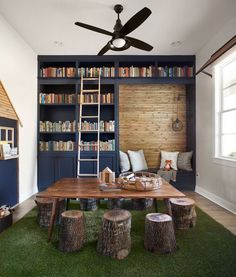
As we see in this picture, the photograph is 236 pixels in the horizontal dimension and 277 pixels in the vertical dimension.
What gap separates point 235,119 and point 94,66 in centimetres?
315

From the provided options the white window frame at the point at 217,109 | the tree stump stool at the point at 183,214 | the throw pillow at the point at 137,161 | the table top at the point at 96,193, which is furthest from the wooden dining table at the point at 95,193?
the throw pillow at the point at 137,161

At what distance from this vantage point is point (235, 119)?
339 cm

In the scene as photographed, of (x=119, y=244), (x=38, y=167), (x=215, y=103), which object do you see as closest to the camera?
(x=119, y=244)

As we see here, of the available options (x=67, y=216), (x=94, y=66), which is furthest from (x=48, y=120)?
(x=67, y=216)

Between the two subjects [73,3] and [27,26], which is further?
[27,26]

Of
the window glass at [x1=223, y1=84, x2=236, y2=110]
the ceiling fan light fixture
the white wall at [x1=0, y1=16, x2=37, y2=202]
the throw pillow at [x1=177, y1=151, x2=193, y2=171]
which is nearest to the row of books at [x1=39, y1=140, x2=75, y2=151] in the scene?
the white wall at [x1=0, y1=16, x2=37, y2=202]

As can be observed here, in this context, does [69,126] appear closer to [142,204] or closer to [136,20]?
[142,204]

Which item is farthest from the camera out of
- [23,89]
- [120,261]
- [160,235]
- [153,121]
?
[153,121]

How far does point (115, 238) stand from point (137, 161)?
2716mm

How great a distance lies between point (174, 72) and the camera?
4621 millimetres

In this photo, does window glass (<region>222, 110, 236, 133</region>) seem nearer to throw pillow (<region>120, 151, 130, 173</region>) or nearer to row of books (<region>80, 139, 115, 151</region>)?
throw pillow (<region>120, 151, 130, 173</region>)

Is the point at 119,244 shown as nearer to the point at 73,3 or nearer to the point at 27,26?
the point at 73,3

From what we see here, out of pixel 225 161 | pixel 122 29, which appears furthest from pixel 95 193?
pixel 225 161

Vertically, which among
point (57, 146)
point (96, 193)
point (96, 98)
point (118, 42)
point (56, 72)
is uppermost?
point (56, 72)
